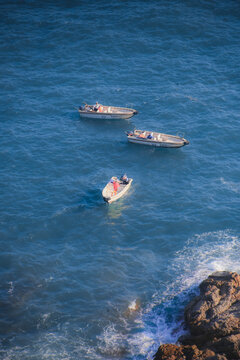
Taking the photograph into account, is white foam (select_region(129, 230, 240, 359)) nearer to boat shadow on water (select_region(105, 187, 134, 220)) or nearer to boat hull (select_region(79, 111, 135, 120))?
boat shadow on water (select_region(105, 187, 134, 220))

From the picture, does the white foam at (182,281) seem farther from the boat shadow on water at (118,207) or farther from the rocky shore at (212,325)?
the boat shadow on water at (118,207)

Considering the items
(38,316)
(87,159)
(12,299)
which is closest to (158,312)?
(38,316)

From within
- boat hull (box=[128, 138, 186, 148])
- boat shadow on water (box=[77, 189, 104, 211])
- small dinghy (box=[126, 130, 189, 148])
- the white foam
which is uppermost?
small dinghy (box=[126, 130, 189, 148])

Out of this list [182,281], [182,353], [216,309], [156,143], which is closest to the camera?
[182,353]

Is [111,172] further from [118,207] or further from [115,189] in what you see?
[118,207]

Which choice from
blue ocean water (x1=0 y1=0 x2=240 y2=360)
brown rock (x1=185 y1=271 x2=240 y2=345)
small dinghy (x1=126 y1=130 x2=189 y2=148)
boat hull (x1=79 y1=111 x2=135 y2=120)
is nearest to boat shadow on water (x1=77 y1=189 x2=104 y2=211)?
blue ocean water (x1=0 y1=0 x2=240 y2=360)

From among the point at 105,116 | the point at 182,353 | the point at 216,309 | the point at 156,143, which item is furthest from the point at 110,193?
the point at 182,353
